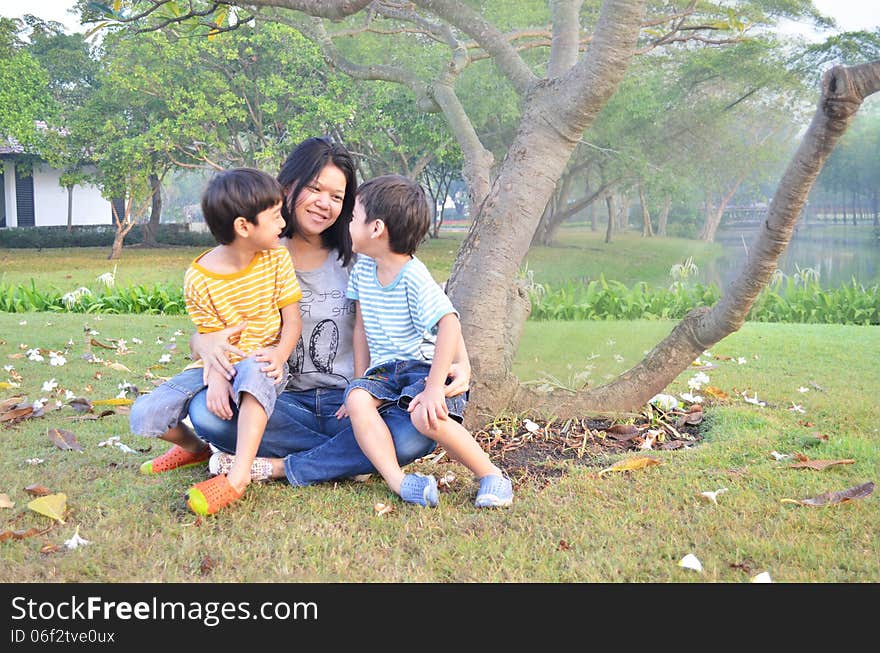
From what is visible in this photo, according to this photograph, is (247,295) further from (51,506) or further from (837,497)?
(837,497)

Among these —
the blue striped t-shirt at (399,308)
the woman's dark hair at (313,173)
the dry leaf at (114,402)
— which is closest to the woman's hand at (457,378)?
the blue striped t-shirt at (399,308)

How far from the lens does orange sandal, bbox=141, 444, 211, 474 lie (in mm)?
2646

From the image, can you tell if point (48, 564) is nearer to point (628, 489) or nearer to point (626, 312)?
point (628, 489)

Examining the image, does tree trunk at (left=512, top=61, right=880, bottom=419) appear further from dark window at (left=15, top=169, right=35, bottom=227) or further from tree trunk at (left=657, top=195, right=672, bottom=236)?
dark window at (left=15, top=169, right=35, bottom=227)

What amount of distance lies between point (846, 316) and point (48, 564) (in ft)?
24.4

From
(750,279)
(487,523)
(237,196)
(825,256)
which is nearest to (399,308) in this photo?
(237,196)

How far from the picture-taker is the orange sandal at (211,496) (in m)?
2.20

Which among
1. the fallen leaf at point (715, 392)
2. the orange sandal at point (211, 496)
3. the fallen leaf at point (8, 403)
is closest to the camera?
the orange sandal at point (211, 496)

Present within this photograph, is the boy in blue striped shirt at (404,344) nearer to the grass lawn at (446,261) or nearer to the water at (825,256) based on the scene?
the water at (825,256)

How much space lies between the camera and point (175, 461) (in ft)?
8.79

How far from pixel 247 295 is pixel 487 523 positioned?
0.92 meters

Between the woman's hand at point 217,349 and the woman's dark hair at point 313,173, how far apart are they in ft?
1.23

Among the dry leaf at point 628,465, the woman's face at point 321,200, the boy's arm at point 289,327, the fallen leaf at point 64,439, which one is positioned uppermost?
the woman's face at point 321,200

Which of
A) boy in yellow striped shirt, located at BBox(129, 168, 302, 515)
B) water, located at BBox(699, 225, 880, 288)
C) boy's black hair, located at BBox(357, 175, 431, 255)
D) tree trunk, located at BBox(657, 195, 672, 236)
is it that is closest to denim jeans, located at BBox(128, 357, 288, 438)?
boy in yellow striped shirt, located at BBox(129, 168, 302, 515)
